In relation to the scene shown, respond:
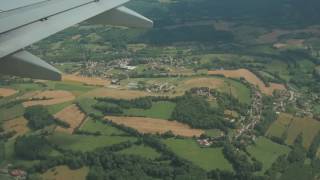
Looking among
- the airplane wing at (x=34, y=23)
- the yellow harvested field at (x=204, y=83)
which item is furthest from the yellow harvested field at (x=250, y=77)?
the airplane wing at (x=34, y=23)

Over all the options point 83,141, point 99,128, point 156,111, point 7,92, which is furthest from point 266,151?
point 7,92

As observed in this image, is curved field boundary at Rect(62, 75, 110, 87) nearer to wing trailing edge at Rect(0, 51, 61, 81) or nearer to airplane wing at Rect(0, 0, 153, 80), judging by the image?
airplane wing at Rect(0, 0, 153, 80)

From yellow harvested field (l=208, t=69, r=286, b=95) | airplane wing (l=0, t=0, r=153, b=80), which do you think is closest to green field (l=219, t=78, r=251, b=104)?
yellow harvested field (l=208, t=69, r=286, b=95)

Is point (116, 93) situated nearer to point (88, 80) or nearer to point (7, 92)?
point (88, 80)

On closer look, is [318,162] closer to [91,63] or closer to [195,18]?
[91,63]

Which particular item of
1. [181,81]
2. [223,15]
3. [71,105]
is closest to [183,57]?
[181,81]
